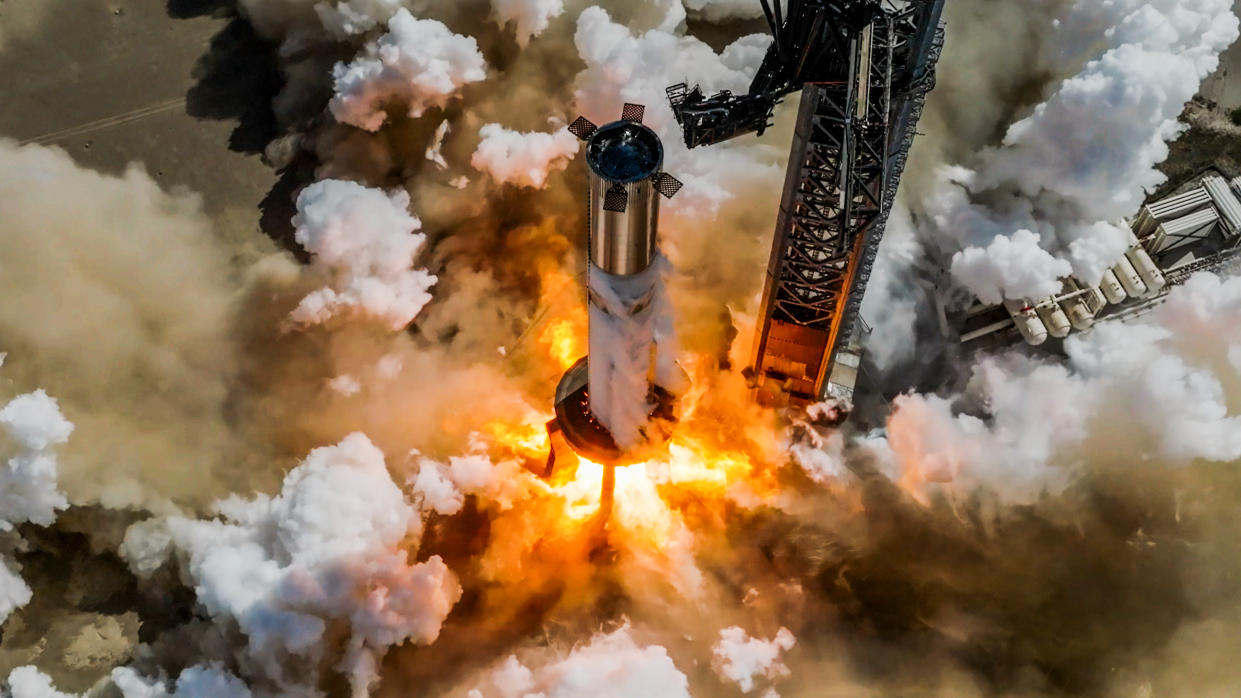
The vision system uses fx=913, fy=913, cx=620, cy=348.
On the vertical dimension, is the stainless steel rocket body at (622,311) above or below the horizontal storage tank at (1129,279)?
above

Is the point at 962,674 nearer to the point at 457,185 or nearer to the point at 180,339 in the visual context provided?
the point at 457,185

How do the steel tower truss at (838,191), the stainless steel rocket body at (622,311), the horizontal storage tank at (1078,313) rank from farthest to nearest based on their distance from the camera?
the horizontal storage tank at (1078,313) → the steel tower truss at (838,191) → the stainless steel rocket body at (622,311)

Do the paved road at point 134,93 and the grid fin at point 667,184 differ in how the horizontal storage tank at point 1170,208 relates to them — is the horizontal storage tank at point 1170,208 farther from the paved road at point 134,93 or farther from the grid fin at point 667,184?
the paved road at point 134,93

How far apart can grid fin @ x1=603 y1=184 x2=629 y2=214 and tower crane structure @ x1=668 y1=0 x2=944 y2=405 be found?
418 cm

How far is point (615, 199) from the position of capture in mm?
18609

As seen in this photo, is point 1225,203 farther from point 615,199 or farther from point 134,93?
point 134,93

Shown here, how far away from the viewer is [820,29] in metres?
20.5

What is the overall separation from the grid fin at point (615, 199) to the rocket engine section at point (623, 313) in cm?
2

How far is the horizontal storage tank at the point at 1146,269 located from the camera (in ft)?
107

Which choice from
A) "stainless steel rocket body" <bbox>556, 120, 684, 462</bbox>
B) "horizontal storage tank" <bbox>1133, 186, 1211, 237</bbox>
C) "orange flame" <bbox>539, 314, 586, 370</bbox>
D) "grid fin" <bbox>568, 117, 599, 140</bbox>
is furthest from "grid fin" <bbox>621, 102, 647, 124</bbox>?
"horizontal storage tank" <bbox>1133, 186, 1211, 237</bbox>

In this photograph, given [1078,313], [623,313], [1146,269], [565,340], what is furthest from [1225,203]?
[623,313]

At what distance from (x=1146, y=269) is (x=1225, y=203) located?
4167 millimetres

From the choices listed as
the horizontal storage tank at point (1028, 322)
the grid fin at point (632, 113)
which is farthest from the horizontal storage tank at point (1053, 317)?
the grid fin at point (632, 113)

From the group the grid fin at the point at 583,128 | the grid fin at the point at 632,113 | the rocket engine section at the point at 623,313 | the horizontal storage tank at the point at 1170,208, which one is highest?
the grid fin at the point at 583,128
